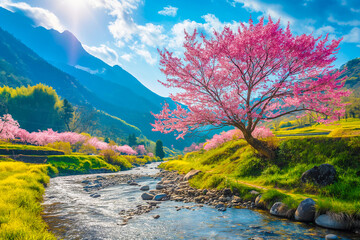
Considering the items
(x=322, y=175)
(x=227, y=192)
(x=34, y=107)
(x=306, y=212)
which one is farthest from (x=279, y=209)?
(x=34, y=107)

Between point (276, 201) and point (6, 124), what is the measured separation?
62899mm

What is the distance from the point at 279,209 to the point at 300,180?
10.6ft

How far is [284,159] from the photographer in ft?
46.2

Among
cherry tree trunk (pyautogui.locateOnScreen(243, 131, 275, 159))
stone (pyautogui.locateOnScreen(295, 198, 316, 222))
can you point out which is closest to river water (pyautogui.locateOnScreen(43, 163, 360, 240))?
stone (pyautogui.locateOnScreen(295, 198, 316, 222))

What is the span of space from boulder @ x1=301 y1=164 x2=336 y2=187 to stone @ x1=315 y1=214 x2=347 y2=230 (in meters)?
3.09

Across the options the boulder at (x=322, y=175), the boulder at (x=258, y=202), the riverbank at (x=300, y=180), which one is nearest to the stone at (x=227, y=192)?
the riverbank at (x=300, y=180)

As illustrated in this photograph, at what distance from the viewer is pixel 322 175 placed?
10094 millimetres

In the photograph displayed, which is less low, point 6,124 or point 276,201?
point 6,124

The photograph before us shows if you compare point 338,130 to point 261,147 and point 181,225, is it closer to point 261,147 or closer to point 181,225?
point 261,147

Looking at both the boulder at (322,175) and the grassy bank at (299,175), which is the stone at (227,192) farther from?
the boulder at (322,175)

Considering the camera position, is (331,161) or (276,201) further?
(331,161)

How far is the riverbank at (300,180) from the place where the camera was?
763cm

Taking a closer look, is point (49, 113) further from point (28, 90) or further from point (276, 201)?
point (276, 201)

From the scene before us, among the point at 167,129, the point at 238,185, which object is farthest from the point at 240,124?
the point at 167,129
